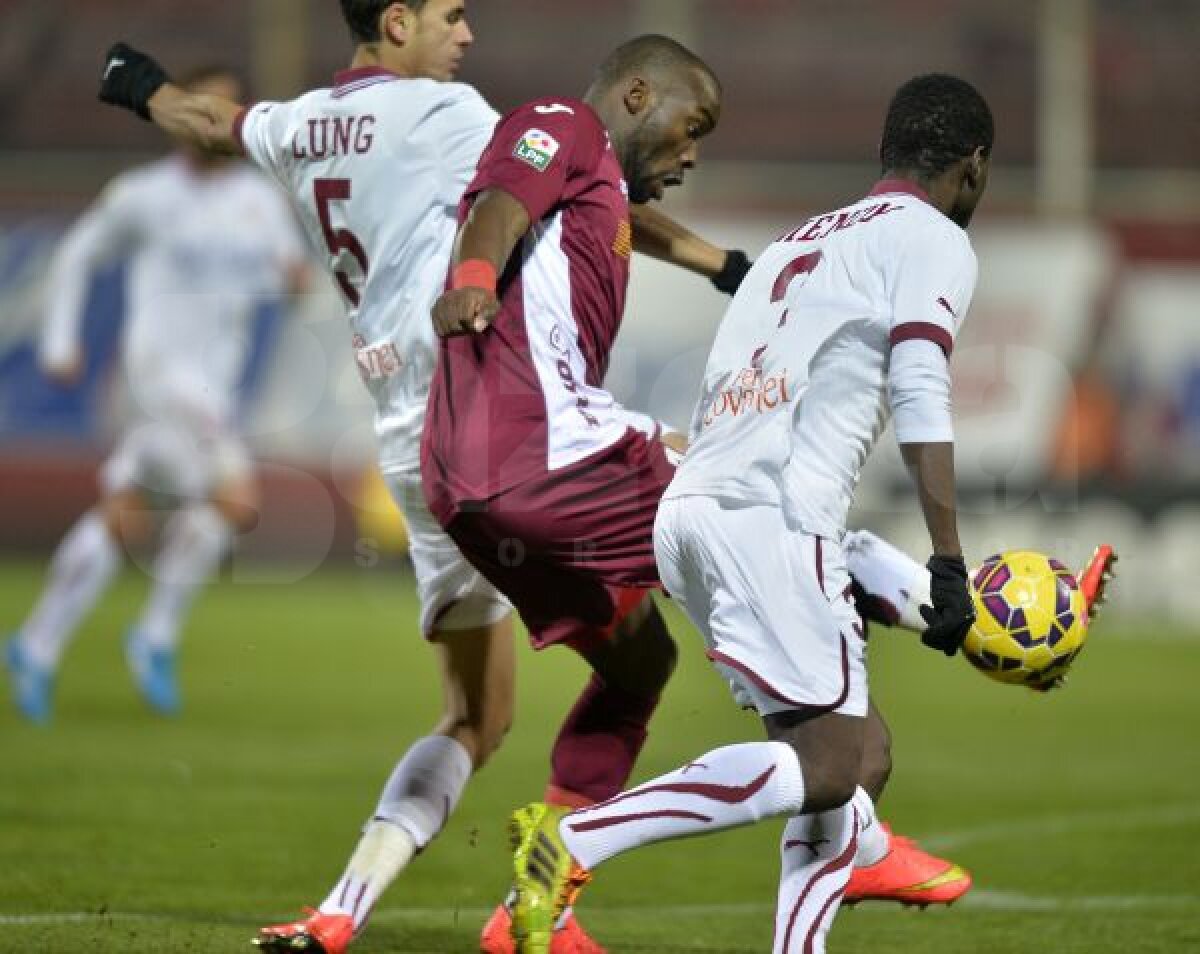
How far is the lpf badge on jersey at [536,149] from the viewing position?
Answer: 16.2 feet

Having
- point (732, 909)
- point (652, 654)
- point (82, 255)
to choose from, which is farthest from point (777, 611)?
point (82, 255)

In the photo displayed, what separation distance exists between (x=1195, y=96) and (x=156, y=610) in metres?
13.1

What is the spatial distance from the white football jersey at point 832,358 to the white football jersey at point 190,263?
650 cm

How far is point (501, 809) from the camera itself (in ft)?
26.1

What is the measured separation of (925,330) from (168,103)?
2348 mm

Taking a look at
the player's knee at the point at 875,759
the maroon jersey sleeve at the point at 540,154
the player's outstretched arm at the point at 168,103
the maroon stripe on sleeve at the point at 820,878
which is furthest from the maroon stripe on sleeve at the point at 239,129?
the maroon stripe on sleeve at the point at 820,878

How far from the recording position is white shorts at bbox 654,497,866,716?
457 cm

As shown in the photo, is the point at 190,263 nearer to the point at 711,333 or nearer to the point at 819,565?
the point at 819,565

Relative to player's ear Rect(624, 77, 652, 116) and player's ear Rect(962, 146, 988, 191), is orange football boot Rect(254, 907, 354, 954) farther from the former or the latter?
player's ear Rect(962, 146, 988, 191)

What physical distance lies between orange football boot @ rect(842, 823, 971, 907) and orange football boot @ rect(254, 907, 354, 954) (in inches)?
46.5

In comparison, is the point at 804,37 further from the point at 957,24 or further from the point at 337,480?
the point at 337,480

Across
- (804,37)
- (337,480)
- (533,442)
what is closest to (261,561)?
(337,480)

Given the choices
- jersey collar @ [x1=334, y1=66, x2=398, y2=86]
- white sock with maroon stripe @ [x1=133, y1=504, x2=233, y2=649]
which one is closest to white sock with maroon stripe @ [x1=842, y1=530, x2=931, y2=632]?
jersey collar @ [x1=334, y1=66, x2=398, y2=86]

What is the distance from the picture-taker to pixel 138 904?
596 cm
